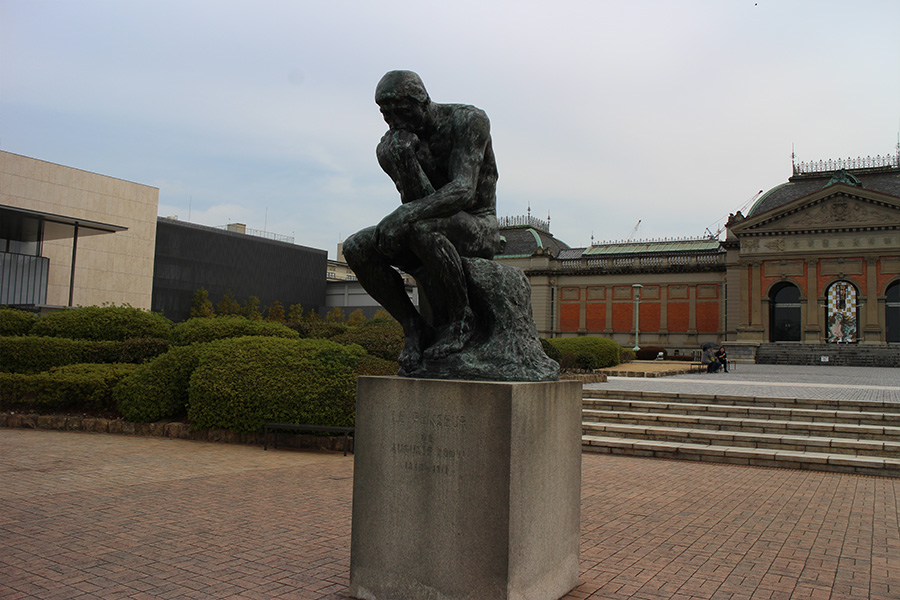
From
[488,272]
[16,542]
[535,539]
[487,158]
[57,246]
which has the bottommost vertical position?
[16,542]

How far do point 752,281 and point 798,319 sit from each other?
426 centimetres

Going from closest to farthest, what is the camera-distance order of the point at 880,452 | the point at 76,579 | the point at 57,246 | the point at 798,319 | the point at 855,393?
the point at 76,579
the point at 880,452
the point at 855,393
the point at 57,246
the point at 798,319

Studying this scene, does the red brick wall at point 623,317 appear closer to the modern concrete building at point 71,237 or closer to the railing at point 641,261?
the railing at point 641,261

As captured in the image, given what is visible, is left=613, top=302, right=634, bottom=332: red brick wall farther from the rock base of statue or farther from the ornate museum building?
the rock base of statue

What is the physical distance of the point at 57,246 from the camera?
41688 millimetres

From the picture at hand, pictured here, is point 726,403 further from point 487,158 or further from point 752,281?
point 752,281

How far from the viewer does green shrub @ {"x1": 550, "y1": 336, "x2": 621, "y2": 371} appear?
87.5ft

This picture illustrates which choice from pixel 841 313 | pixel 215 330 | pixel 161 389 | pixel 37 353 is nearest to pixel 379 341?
pixel 215 330

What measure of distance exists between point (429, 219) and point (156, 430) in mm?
10028

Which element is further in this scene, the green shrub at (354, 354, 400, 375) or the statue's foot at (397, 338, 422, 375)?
the green shrub at (354, 354, 400, 375)

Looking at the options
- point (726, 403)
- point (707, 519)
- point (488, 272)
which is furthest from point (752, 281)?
point (488, 272)

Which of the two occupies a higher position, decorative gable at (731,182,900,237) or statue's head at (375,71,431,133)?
decorative gable at (731,182,900,237)

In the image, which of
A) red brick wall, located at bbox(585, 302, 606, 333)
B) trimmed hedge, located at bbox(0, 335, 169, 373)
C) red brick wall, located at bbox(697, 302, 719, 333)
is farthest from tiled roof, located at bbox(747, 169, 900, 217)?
trimmed hedge, located at bbox(0, 335, 169, 373)

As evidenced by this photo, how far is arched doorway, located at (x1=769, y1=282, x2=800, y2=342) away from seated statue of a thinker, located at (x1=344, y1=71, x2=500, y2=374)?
5042 cm
